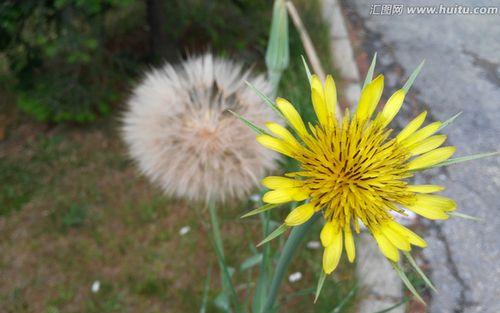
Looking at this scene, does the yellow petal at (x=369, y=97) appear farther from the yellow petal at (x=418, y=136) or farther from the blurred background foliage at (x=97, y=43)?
the blurred background foliage at (x=97, y=43)

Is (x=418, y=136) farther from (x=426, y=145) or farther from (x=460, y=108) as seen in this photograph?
(x=460, y=108)

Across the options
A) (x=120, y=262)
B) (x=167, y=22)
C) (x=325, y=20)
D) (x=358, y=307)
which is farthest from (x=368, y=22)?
(x=167, y=22)

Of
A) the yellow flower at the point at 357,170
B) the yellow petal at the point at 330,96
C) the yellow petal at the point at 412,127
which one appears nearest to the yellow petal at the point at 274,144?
the yellow flower at the point at 357,170

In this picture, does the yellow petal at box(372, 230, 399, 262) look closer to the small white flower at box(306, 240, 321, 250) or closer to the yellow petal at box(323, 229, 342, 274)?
the yellow petal at box(323, 229, 342, 274)

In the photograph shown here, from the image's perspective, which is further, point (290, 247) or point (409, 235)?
point (290, 247)

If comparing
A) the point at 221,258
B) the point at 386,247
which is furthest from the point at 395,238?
the point at 221,258

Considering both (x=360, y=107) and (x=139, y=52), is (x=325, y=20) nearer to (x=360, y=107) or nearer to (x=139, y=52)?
(x=360, y=107)

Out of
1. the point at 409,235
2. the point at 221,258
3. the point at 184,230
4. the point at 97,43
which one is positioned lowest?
the point at 184,230

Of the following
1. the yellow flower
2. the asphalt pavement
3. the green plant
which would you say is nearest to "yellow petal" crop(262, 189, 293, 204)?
the yellow flower
